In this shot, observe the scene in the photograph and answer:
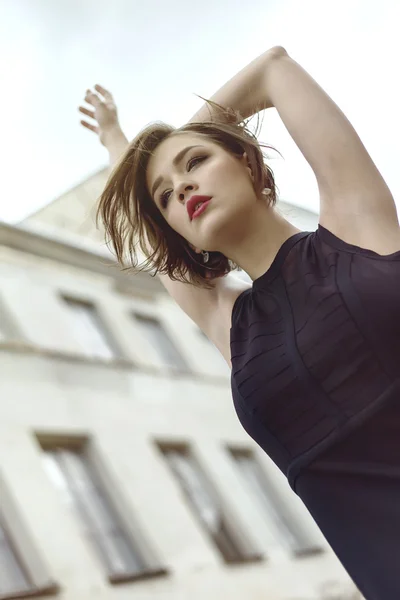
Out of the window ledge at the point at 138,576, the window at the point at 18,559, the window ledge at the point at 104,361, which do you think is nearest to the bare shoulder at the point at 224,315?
the window at the point at 18,559

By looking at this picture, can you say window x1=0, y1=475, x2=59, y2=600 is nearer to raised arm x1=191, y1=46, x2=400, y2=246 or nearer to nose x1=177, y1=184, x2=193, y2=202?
nose x1=177, y1=184, x2=193, y2=202

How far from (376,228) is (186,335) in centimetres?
666

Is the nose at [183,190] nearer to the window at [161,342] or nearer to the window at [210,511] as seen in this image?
the window at [210,511]

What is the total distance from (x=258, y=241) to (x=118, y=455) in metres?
4.47

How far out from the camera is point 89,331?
6.37m

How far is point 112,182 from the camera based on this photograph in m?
1.06

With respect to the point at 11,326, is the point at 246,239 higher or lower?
lower

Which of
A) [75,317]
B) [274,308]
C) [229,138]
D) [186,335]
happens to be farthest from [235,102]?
[186,335]

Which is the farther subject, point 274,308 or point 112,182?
point 112,182

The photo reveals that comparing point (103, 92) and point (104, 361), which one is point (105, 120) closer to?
point (103, 92)

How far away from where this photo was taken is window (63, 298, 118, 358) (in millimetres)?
6160

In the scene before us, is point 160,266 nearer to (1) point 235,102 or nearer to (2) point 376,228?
(1) point 235,102

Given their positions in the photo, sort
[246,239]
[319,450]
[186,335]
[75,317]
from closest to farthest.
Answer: [319,450] < [246,239] < [75,317] < [186,335]

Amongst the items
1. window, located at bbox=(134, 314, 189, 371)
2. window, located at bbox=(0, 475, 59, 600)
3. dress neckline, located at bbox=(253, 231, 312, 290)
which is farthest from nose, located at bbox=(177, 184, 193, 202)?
window, located at bbox=(134, 314, 189, 371)
